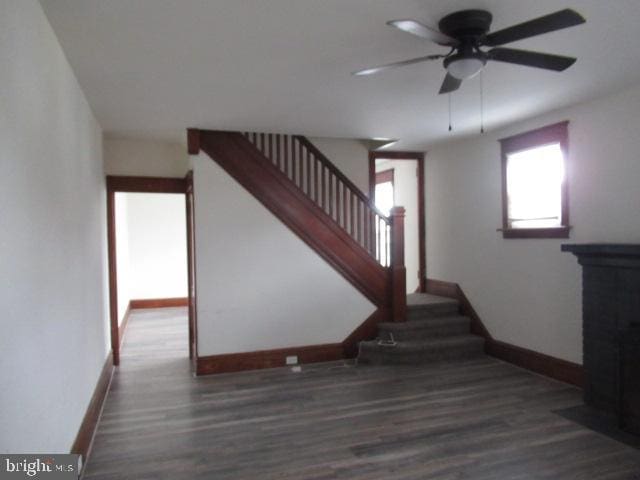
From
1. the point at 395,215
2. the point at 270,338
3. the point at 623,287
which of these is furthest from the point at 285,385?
the point at 623,287

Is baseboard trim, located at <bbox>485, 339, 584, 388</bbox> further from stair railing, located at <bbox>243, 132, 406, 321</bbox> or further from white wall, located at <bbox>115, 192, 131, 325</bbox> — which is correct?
white wall, located at <bbox>115, 192, 131, 325</bbox>

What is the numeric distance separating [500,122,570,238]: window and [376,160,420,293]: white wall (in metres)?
1.80

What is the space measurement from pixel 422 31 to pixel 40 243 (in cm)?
214

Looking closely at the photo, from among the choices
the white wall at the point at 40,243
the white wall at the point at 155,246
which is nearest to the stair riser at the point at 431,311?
the white wall at the point at 40,243

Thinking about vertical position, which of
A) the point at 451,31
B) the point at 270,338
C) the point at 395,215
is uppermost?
the point at 451,31

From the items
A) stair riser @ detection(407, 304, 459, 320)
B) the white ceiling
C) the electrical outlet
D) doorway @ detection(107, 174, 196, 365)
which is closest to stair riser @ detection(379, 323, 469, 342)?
stair riser @ detection(407, 304, 459, 320)

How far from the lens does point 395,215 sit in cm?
522

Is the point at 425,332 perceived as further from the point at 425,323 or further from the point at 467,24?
the point at 467,24

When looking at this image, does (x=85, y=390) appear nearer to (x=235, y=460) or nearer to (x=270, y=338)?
(x=235, y=460)

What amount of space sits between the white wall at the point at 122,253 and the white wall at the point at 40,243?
3.91 meters

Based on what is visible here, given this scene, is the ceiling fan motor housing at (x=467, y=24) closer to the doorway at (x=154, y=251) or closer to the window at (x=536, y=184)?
the window at (x=536, y=184)

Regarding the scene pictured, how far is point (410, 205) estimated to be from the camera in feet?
22.1

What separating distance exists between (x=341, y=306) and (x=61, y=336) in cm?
327

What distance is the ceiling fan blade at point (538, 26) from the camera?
1904 millimetres
